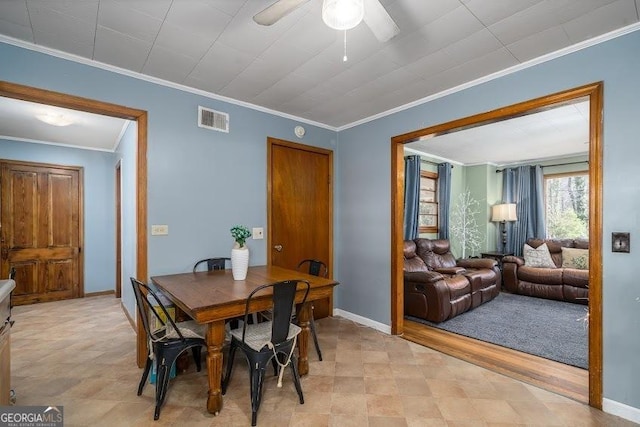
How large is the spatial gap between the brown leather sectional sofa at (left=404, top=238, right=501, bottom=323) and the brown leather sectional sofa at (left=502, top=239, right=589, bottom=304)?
1.77 feet

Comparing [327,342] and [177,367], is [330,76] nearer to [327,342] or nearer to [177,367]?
[327,342]

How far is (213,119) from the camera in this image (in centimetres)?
312

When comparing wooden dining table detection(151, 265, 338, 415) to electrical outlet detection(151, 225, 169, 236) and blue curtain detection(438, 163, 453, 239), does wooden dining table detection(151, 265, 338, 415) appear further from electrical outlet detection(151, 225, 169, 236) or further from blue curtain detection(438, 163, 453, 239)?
blue curtain detection(438, 163, 453, 239)

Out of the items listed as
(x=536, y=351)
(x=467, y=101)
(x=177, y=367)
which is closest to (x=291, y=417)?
(x=177, y=367)

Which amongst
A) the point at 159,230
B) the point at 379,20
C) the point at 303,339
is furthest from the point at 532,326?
A: the point at 159,230

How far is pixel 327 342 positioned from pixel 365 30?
284 centimetres

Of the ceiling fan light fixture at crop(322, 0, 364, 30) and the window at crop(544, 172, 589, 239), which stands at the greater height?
the ceiling fan light fixture at crop(322, 0, 364, 30)

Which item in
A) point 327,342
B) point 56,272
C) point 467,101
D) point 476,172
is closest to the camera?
point 467,101

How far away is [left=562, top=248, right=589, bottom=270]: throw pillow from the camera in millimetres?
5090

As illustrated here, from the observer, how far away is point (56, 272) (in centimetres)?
486

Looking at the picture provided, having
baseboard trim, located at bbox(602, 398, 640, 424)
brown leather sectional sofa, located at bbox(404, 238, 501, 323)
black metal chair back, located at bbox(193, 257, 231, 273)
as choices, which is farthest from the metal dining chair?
brown leather sectional sofa, located at bbox(404, 238, 501, 323)

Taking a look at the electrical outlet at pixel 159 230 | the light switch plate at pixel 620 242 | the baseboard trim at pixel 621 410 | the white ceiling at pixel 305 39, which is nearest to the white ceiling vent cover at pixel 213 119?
the white ceiling at pixel 305 39

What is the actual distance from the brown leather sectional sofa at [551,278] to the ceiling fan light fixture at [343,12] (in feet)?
17.4

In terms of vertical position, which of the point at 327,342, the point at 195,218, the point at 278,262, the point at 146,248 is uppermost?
the point at 195,218
